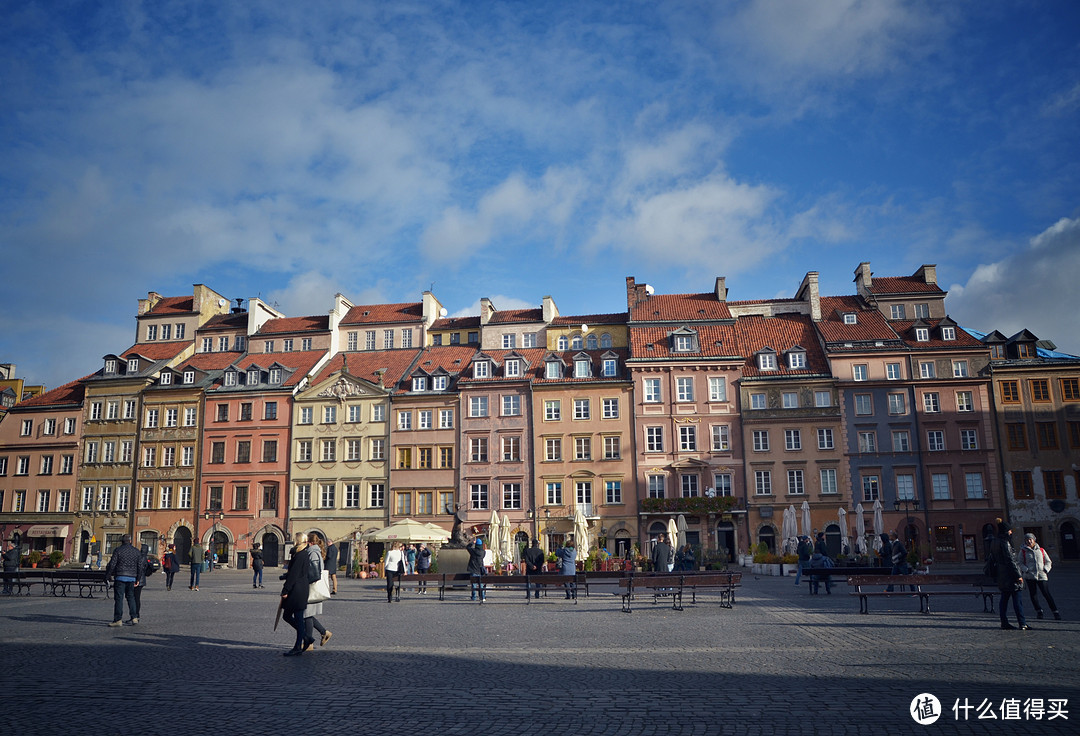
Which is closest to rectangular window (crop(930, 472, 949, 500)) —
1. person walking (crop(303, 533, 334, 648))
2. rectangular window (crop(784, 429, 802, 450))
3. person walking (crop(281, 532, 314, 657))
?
rectangular window (crop(784, 429, 802, 450))

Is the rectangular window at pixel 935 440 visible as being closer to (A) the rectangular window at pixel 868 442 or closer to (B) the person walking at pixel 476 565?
(A) the rectangular window at pixel 868 442

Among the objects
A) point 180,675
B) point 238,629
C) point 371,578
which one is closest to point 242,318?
point 371,578

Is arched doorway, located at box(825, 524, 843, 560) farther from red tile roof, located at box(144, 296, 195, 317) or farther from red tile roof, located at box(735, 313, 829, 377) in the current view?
red tile roof, located at box(144, 296, 195, 317)

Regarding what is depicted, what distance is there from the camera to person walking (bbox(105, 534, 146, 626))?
16750 millimetres

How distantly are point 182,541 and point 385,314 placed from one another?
21.1 meters

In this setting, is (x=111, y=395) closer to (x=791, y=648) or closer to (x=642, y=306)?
(x=642, y=306)

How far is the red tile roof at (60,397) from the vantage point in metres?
59.0

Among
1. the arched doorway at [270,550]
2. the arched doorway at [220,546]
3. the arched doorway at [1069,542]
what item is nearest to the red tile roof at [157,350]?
the arched doorway at [220,546]

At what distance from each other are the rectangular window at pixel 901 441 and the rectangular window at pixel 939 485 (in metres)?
2.06

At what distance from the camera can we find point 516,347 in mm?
56125

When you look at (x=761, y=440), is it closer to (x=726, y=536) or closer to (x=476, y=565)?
(x=726, y=536)

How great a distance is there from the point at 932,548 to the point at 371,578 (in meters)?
30.9

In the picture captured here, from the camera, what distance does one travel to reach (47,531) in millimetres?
55812

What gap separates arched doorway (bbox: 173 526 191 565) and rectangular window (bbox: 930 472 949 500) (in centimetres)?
4661
